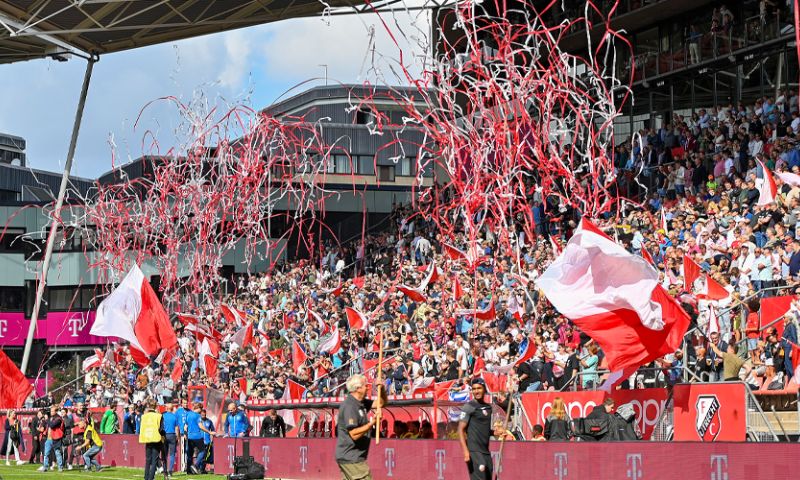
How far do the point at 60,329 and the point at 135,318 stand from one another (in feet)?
119

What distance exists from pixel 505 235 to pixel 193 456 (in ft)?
29.9

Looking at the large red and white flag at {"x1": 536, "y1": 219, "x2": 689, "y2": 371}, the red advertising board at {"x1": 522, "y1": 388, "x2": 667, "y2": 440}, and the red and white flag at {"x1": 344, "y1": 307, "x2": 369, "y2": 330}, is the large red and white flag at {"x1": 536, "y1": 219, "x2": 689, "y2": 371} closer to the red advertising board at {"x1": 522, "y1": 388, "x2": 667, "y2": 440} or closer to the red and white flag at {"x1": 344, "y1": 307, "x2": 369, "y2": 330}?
the red advertising board at {"x1": 522, "y1": 388, "x2": 667, "y2": 440}

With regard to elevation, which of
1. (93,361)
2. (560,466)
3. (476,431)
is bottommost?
(560,466)

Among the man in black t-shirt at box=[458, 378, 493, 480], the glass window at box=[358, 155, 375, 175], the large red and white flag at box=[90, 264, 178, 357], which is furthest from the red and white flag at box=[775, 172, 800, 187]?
the glass window at box=[358, 155, 375, 175]

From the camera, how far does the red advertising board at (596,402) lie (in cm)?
1786

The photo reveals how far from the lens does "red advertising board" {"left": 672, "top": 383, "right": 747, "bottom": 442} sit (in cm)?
1627

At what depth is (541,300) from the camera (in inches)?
1045

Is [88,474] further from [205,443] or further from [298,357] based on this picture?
[298,357]

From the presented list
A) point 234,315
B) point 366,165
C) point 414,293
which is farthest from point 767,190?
point 366,165

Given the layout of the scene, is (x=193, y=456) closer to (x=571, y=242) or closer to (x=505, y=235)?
(x=505, y=235)

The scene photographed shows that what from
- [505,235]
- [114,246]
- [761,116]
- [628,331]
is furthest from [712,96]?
[114,246]

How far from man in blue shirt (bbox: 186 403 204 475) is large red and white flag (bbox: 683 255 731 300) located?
11.3m

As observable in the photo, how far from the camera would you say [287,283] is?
4425 cm

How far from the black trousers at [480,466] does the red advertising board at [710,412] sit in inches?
135
